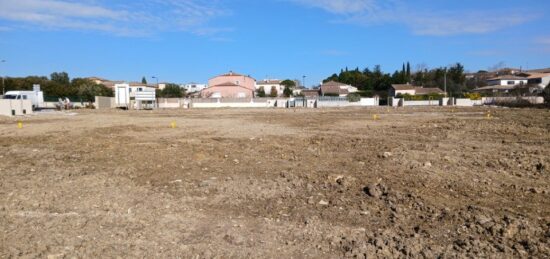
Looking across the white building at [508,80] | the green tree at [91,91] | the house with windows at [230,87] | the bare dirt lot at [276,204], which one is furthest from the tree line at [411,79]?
the bare dirt lot at [276,204]

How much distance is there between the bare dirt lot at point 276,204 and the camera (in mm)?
4691

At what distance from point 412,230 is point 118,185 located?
4985 mm

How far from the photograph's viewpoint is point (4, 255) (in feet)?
14.6

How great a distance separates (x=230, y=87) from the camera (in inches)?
3846

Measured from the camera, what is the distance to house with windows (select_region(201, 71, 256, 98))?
96.7 m

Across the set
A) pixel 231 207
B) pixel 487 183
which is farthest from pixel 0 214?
pixel 487 183

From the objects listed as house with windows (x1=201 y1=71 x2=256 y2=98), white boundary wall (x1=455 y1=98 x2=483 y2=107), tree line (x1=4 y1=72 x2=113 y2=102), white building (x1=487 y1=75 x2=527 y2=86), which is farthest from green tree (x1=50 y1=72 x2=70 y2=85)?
white building (x1=487 y1=75 x2=527 y2=86)

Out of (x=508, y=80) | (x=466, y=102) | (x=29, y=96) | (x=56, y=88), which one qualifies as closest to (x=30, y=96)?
(x=29, y=96)

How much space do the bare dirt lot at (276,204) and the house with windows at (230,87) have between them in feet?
272

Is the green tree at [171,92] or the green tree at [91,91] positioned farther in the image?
the green tree at [171,92]

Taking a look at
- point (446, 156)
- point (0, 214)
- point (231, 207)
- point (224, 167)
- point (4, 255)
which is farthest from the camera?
point (446, 156)

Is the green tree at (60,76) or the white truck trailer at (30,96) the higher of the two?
the green tree at (60,76)

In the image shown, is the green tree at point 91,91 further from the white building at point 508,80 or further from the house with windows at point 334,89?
the white building at point 508,80

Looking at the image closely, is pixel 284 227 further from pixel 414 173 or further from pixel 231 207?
pixel 414 173
